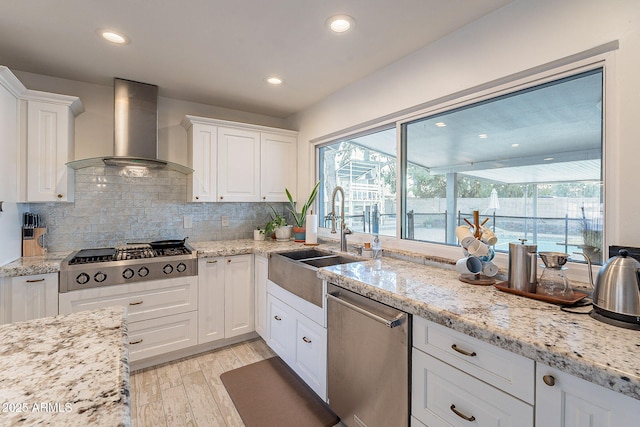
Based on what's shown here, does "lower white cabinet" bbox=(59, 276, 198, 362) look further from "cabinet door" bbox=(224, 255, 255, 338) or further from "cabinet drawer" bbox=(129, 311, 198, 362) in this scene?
"cabinet door" bbox=(224, 255, 255, 338)

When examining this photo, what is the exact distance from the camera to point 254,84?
270cm

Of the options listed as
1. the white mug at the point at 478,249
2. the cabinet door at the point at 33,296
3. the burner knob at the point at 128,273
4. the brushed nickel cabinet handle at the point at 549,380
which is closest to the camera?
the brushed nickel cabinet handle at the point at 549,380

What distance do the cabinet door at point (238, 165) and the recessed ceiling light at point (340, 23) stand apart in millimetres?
1608

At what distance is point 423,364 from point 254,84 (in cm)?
255

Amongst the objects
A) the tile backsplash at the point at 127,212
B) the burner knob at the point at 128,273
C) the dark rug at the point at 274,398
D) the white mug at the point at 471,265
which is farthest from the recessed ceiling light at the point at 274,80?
the dark rug at the point at 274,398

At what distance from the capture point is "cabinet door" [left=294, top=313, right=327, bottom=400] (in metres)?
1.87

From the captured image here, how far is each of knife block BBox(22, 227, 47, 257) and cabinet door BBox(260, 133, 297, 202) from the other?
1.89m

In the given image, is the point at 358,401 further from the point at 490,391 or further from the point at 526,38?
the point at 526,38


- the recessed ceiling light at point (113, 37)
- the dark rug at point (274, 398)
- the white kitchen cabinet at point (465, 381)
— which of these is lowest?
the dark rug at point (274, 398)

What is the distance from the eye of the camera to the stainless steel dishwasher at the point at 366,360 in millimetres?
1348

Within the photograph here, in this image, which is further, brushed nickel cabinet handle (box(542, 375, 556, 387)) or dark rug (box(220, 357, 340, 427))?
dark rug (box(220, 357, 340, 427))

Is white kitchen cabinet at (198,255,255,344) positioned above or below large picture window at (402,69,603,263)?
below

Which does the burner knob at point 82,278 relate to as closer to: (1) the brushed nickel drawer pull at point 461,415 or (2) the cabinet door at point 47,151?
(2) the cabinet door at point 47,151

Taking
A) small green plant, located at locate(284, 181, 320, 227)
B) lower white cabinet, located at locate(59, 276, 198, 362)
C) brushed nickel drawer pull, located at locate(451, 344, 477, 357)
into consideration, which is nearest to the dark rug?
lower white cabinet, located at locate(59, 276, 198, 362)
